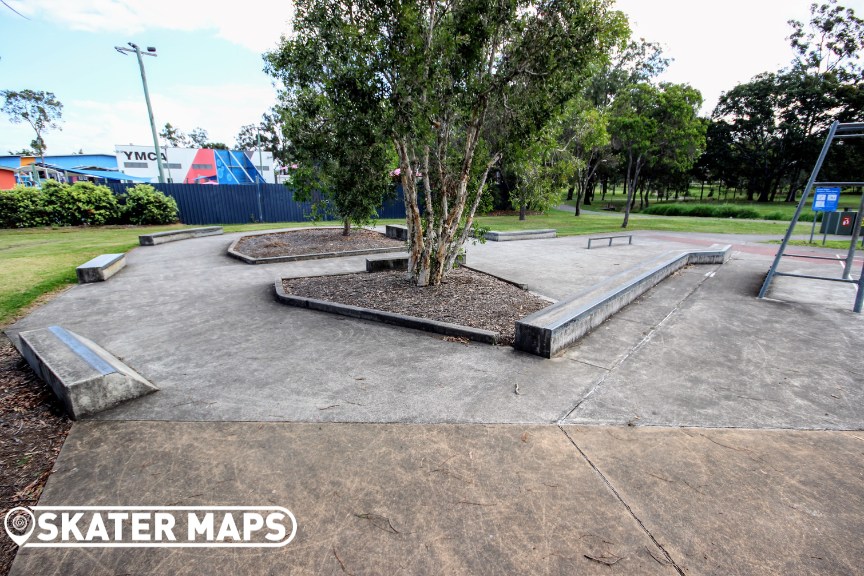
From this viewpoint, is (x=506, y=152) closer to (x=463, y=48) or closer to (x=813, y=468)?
(x=463, y=48)

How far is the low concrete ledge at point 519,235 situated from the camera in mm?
15438

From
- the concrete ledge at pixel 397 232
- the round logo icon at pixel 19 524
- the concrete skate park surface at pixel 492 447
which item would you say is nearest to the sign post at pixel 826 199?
the concrete skate park surface at pixel 492 447

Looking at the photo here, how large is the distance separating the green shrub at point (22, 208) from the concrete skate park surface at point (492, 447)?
57.3ft

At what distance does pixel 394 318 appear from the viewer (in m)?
5.57

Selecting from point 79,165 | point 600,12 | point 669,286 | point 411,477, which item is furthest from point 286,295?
point 79,165

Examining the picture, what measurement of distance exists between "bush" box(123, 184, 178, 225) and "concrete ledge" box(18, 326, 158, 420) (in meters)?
19.0

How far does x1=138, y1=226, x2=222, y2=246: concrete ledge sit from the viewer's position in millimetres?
13914

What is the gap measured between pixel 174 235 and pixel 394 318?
44.9 feet

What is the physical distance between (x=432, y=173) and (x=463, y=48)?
205 cm

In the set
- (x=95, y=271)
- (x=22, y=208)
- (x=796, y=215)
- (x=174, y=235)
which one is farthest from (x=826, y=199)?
(x=22, y=208)

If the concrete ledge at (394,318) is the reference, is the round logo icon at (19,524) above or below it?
below

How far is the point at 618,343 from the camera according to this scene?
4.92m

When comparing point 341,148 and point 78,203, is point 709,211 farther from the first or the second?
point 78,203

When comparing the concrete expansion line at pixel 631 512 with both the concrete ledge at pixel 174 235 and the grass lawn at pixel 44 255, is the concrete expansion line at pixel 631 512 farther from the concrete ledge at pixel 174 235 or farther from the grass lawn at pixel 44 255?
the concrete ledge at pixel 174 235
